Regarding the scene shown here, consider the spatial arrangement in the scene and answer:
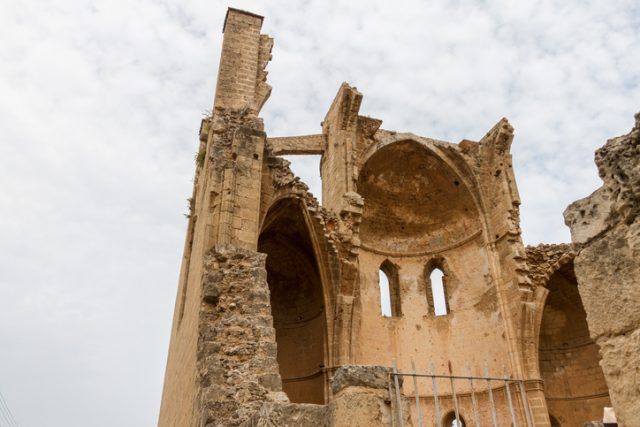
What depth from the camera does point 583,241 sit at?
6.97ft

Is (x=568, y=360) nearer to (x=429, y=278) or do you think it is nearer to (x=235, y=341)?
(x=429, y=278)

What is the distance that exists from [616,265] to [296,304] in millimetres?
10858

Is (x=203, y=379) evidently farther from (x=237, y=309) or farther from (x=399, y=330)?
(x=399, y=330)

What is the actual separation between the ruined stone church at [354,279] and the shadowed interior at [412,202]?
4cm

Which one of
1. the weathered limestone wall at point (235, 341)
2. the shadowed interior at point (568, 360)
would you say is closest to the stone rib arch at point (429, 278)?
the shadowed interior at point (568, 360)

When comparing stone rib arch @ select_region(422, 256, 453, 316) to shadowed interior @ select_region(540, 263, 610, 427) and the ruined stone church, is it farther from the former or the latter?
shadowed interior @ select_region(540, 263, 610, 427)

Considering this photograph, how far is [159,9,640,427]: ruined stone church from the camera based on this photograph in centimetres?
614

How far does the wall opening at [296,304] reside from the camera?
11.3 meters

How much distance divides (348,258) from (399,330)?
3063 millimetres

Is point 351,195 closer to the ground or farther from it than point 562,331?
farther from it

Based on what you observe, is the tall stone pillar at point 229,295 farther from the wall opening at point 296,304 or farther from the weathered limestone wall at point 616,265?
the weathered limestone wall at point 616,265

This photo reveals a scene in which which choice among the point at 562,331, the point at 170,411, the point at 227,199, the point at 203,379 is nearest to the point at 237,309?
the point at 203,379

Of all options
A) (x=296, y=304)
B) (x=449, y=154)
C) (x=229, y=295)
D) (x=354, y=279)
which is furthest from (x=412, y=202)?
(x=229, y=295)

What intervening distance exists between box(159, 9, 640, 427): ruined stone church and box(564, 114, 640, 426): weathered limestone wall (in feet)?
9.56
